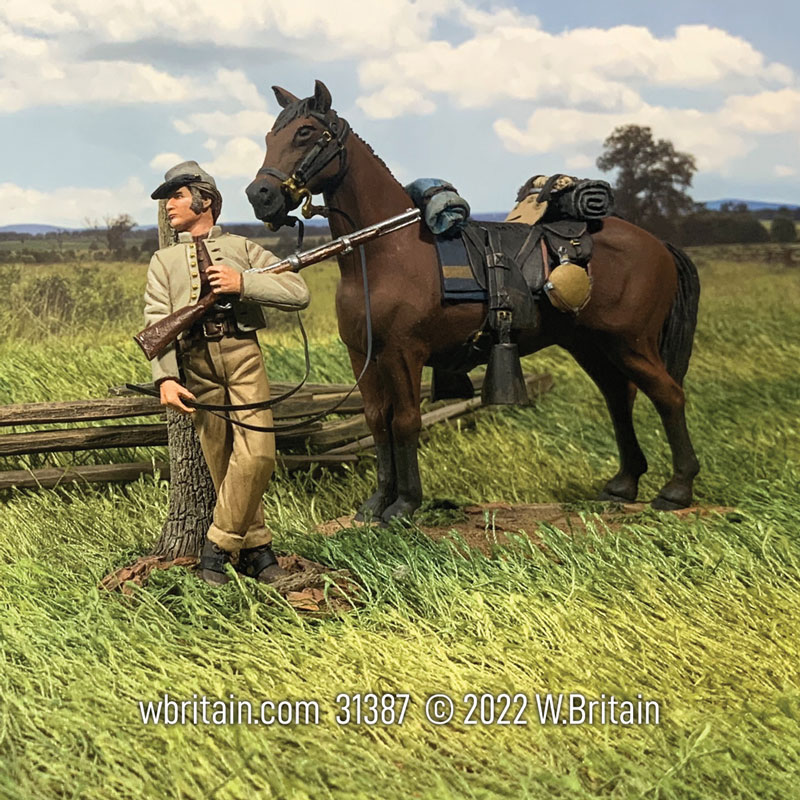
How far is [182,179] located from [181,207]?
0.11 meters

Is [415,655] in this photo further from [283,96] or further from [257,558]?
[283,96]

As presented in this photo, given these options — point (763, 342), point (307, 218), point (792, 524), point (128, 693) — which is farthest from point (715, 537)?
point (763, 342)

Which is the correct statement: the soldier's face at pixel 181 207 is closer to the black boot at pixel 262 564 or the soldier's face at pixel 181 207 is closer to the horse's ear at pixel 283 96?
the horse's ear at pixel 283 96

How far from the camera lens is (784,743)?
138 inches

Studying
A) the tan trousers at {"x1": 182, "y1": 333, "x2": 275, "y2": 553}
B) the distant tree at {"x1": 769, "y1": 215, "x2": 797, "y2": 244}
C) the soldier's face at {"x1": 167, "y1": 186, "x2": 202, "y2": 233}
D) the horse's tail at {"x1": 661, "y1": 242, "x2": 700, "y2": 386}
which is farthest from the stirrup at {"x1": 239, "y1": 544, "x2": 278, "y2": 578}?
the distant tree at {"x1": 769, "y1": 215, "x2": 797, "y2": 244}

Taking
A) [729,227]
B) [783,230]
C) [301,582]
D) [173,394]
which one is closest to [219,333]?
[173,394]

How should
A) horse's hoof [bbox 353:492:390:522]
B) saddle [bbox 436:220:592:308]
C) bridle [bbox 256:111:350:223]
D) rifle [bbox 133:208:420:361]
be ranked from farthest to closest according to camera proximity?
horse's hoof [bbox 353:492:390:522], saddle [bbox 436:220:592:308], bridle [bbox 256:111:350:223], rifle [bbox 133:208:420:361]

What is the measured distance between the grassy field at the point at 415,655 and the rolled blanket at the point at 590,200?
5.53 ft

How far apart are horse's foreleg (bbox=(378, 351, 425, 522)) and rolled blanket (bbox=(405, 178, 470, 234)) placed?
26.6 inches

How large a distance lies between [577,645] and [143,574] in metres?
1.88

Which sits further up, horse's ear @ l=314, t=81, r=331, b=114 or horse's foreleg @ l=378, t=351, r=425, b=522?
horse's ear @ l=314, t=81, r=331, b=114

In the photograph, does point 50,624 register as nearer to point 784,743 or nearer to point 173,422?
point 173,422

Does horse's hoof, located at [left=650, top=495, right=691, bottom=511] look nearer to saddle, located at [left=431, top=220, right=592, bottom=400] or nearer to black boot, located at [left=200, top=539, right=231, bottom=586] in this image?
saddle, located at [left=431, top=220, right=592, bottom=400]

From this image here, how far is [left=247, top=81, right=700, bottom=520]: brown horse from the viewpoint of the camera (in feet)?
16.3
